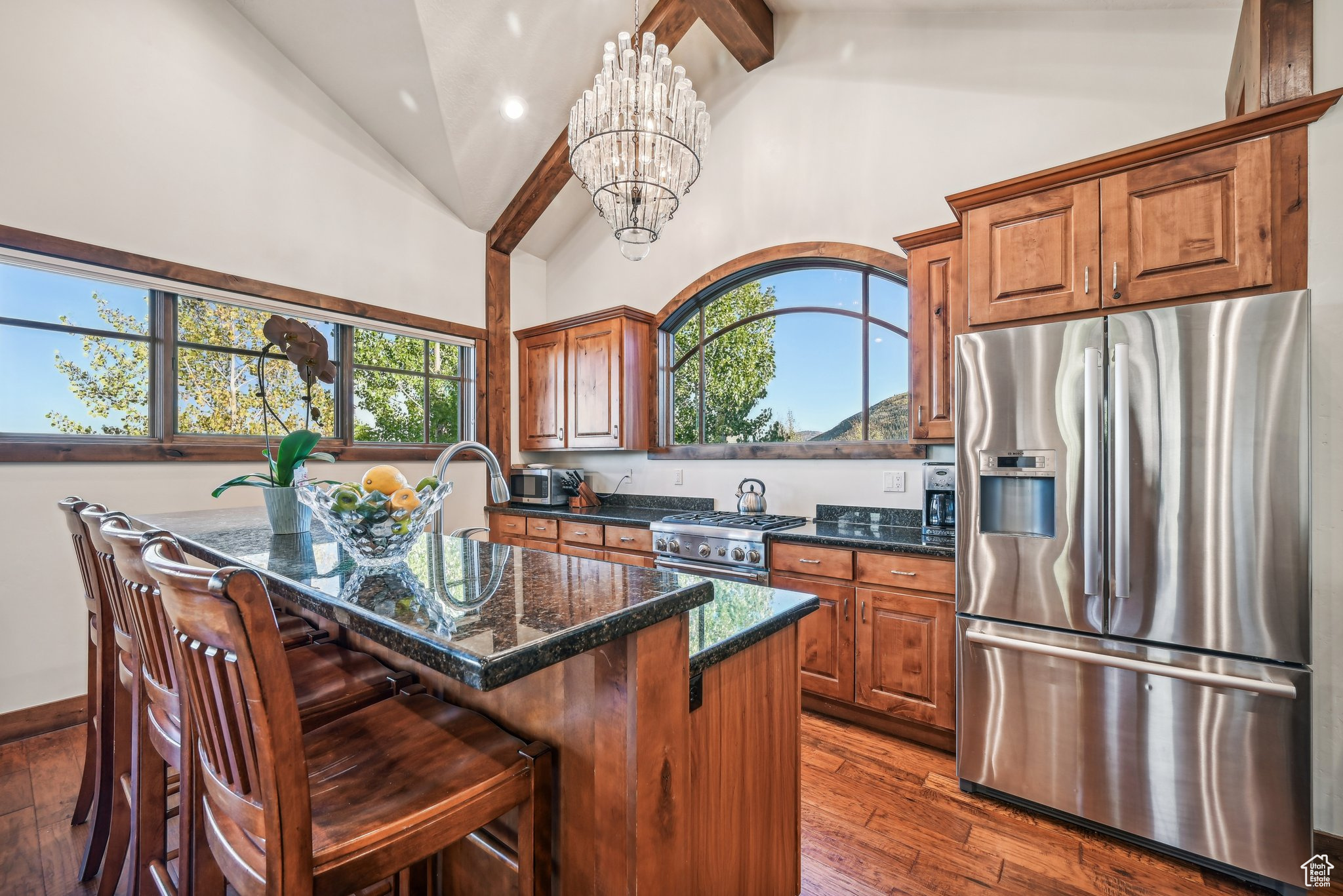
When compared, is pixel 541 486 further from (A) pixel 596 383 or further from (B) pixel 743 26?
(B) pixel 743 26

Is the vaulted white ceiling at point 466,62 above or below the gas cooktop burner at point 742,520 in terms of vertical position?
Answer: above

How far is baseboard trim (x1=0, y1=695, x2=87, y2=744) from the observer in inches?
103

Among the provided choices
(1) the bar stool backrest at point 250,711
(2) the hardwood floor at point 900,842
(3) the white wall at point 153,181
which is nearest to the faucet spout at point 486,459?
(1) the bar stool backrest at point 250,711

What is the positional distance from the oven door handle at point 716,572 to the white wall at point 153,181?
2237mm

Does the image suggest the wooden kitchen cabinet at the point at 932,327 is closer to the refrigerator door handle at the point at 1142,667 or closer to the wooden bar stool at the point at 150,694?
the refrigerator door handle at the point at 1142,667

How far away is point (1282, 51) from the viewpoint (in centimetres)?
186

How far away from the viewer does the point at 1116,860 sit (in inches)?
73.4

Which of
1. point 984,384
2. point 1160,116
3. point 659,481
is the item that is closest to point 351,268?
point 659,481

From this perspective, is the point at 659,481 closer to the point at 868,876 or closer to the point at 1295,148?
the point at 868,876

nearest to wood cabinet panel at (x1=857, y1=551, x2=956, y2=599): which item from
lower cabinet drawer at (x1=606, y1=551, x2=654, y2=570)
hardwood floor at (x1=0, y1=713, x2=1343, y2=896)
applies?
hardwood floor at (x1=0, y1=713, x2=1343, y2=896)

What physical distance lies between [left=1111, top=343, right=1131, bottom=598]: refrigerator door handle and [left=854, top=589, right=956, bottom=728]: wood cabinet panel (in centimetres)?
63

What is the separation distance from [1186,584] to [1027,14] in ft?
8.94

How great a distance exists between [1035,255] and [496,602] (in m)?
2.32

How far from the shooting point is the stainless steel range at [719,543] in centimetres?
297
